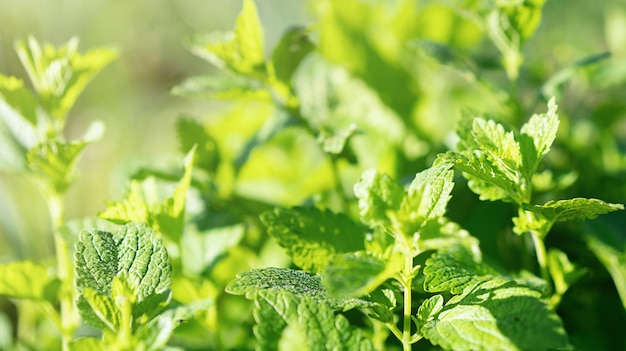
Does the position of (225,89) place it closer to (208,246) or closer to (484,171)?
(208,246)

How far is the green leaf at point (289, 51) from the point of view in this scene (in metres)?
0.93

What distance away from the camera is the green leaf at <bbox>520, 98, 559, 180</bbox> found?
25.0 inches

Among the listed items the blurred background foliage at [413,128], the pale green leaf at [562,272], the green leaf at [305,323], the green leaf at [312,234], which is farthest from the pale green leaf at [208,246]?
the pale green leaf at [562,272]

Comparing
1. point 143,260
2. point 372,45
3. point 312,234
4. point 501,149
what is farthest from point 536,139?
point 372,45

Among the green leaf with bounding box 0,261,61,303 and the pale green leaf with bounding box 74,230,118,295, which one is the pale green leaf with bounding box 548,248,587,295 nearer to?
the pale green leaf with bounding box 74,230,118,295

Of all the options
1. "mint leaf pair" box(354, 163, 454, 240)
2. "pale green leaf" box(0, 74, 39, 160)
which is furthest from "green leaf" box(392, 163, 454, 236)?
"pale green leaf" box(0, 74, 39, 160)

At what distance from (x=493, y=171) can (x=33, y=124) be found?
0.62 metres

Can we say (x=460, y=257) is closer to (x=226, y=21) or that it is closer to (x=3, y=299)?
(x=3, y=299)

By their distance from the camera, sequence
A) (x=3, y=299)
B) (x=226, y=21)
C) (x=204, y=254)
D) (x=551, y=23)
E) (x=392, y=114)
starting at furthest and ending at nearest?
(x=226, y=21) → (x=551, y=23) → (x=3, y=299) → (x=392, y=114) → (x=204, y=254)

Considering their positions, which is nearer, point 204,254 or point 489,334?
point 489,334

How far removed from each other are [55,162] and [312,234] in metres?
0.35

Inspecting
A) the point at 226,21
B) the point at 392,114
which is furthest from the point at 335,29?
the point at 226,21

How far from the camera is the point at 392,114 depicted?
47.3 inches

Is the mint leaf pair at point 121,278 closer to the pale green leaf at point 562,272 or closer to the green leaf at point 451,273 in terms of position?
the green leaf at point 451,273
